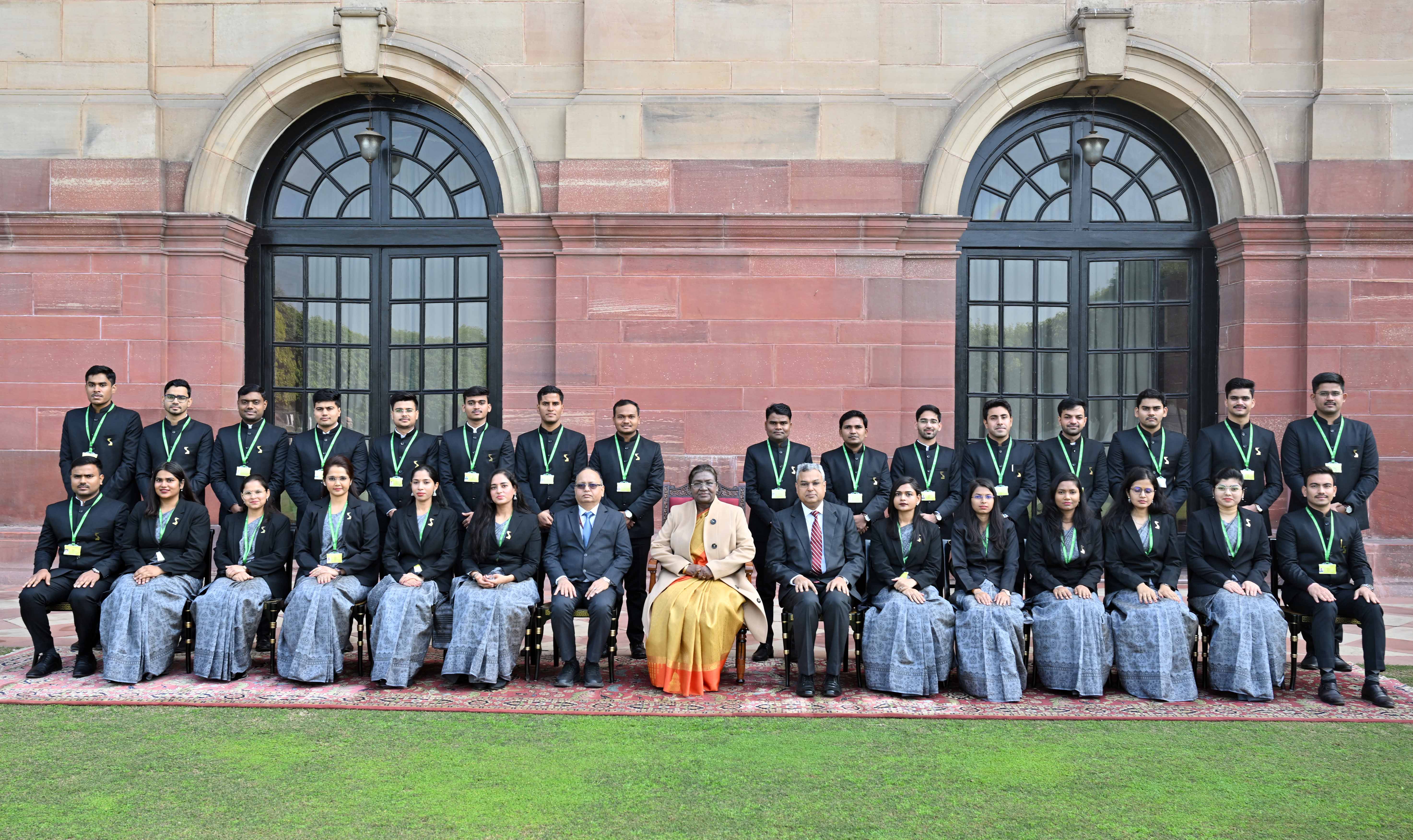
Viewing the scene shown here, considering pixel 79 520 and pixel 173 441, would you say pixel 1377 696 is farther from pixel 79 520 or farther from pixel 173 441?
pixel 173 441

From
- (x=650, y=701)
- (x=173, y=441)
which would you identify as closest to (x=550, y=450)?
(x=650, y=701)

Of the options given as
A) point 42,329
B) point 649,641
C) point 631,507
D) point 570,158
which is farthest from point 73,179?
point 649,641

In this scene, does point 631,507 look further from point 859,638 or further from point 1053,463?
point 1053,463

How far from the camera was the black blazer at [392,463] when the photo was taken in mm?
7727

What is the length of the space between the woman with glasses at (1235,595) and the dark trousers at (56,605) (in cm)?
653

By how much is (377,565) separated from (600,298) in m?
3.52

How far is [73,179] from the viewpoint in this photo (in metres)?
9.95

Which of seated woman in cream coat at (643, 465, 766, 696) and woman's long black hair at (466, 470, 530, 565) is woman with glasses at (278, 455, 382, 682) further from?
seated woman in cream coat at (643, 465, 766, 696)

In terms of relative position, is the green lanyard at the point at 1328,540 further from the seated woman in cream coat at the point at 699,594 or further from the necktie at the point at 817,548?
the seated woman in cream coat at the point at 699,594

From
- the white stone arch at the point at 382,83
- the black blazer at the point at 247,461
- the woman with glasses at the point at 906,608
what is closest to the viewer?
the woman with glasses at the point at 906,608

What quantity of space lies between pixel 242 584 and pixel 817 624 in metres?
3.47

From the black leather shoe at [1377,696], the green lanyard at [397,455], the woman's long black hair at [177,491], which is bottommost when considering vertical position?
the black leather shoe at [1377,696]

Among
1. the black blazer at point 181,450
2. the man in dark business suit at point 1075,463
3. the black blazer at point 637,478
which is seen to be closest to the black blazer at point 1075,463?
the man in dark business suit at point 1075,463

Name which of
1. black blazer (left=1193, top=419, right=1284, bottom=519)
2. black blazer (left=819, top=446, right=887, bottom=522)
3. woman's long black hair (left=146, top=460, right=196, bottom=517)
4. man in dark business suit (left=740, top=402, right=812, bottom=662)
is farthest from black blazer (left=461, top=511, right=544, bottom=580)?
black blazer (left=1193, top=419, right=1284, bottom=519)
